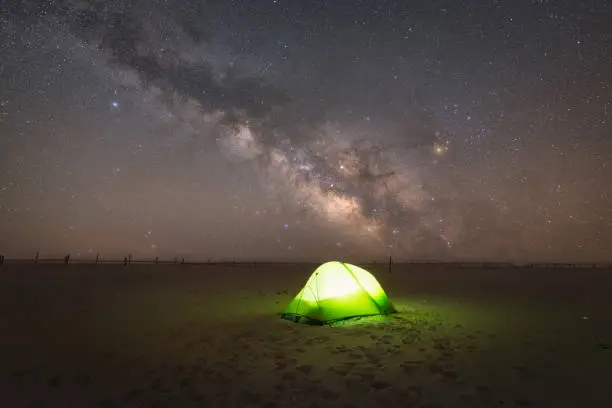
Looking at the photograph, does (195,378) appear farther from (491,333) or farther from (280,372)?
(491,333)

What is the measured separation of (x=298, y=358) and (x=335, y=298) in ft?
12.4

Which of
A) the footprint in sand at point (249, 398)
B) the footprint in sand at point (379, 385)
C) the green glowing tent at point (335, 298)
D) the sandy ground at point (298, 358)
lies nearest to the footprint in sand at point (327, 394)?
the sandy ground at point (298, 358)

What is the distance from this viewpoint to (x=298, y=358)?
25.8 ft

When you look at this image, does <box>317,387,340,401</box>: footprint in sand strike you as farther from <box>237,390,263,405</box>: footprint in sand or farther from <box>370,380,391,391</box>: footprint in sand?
<box>237,390,263,405</box>: footprint in sand

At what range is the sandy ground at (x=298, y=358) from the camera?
5.80m

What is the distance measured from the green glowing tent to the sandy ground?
1.53ft

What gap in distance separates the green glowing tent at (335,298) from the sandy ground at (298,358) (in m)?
0.47

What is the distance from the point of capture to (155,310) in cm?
1441

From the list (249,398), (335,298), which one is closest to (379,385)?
Answer: (249,398)

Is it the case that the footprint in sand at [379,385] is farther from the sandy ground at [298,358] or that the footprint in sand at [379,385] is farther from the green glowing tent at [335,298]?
the green glowing tent at [335,298]

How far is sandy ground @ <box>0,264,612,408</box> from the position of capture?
580 centimetres

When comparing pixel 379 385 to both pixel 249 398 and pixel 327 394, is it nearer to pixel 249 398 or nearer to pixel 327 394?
pixel 327 394

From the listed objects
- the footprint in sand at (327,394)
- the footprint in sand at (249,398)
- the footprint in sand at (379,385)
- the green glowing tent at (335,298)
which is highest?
the green glowing tent at (335,298)

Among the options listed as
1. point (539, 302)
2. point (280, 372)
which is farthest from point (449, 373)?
point (539, 302)
